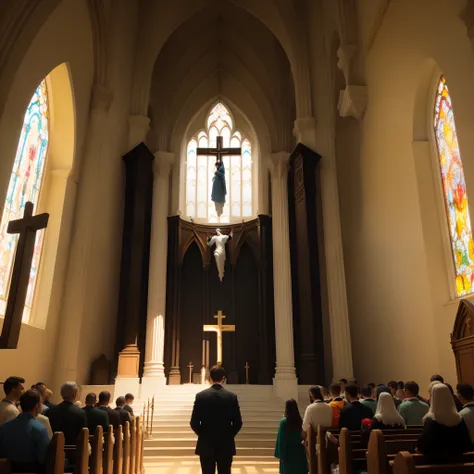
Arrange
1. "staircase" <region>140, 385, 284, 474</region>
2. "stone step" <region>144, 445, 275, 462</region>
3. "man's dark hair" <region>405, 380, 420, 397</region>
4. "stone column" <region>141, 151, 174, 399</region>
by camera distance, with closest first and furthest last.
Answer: "man's dark hair" <region>405, 380, 420, 397</region>
"staircase" <region>140, 385, 284, 474</region>
"stone step" <region>144, 445, 275, 462</region>
"stone column" <region>141, 151, 174, 399</region>

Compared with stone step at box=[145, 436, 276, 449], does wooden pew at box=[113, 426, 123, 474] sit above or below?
above

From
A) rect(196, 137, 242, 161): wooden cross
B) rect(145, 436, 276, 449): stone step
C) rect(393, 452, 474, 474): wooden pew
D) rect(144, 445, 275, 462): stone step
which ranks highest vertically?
rect(196, 137, 242, 161): wooden cross

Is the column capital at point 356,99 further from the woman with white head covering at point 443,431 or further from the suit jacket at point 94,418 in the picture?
the woman with white head covering at point 443,431

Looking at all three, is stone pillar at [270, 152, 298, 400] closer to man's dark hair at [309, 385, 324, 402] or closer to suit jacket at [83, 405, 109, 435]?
man's dark hair at [309, 385, 324, 402]

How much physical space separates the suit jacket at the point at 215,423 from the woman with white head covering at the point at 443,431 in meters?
1.53

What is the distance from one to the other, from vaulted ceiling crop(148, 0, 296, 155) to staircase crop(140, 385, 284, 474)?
7.68 metres

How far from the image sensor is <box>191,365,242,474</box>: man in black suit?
3.87m

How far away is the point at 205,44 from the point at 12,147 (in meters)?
10.6

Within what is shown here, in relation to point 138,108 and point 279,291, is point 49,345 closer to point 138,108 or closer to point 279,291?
point 279,291

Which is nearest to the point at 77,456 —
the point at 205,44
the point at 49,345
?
the point at 49,345

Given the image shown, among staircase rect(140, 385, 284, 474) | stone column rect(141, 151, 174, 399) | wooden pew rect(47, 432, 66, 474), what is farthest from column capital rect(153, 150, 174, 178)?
wooden pew rect(47, 432, 66, 474)

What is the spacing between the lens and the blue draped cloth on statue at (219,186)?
616 inches

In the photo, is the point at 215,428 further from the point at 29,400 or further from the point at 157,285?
the point at 157,285

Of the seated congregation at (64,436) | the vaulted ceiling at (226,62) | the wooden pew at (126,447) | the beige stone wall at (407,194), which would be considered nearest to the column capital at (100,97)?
the vaulted ceiling at (226,62)
